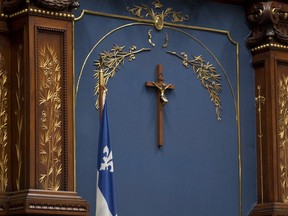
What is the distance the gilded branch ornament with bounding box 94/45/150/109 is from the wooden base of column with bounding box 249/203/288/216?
1.54 metres

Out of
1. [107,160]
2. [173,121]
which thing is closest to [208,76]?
[173,121]

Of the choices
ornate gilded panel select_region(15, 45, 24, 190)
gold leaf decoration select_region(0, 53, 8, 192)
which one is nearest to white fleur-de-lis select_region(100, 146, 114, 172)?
ornate gilded panel select_region(15, 45, 24, 190)

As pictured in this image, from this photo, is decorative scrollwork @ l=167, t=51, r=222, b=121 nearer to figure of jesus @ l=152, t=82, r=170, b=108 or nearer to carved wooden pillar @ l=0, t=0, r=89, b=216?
figure of jesus @ l=152, t=82, r=170, b=108

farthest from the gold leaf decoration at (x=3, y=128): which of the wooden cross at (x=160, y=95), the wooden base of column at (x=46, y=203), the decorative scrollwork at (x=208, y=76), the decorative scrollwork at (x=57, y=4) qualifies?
the decorative scrollwork at (x=208, y=76)

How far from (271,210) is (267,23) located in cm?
146

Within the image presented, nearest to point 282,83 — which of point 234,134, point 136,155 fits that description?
point 234,134

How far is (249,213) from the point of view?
8.72 meters

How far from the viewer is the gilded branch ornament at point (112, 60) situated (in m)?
8.07

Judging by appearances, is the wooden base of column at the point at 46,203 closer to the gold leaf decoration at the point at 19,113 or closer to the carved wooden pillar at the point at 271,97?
the gold leaf decoration at the point at 19,113

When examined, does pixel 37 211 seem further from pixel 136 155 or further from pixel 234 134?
pixel 234 134

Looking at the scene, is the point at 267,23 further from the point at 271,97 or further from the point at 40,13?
the point at 40,13

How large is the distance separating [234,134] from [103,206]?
1760mm

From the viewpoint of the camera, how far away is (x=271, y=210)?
8.55 meters

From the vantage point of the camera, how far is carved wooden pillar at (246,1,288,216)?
873cm
